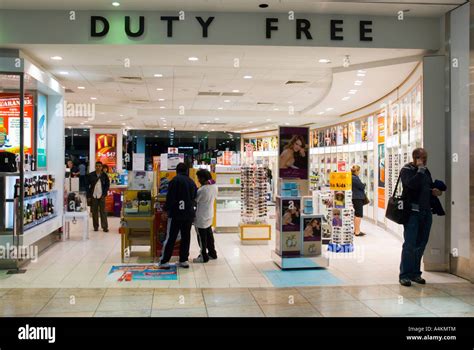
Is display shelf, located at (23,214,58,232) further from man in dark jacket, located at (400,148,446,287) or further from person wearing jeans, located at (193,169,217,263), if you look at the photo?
man in dark jacket, located at (400,148,446,287)

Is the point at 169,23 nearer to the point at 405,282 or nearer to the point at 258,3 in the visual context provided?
the point at 258,3

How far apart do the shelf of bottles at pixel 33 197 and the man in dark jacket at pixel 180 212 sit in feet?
6.99

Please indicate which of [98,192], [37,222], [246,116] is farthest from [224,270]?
[246,116]

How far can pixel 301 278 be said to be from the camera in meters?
6.54

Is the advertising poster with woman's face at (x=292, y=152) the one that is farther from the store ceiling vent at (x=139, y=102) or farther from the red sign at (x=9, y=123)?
the store ceiling vent at (x=139, y=102)

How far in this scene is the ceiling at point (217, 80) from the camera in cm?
740

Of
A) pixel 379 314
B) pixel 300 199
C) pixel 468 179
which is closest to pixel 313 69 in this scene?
pixel 300 199

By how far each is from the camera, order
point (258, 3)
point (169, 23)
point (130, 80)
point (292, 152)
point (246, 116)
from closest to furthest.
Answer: point (258, 3) → point (169, 23) → point (292, 152) → point (130, 80) → point (246, 116)

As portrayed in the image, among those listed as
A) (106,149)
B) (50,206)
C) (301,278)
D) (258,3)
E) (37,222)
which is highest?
(258,3)

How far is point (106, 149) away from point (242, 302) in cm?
1315

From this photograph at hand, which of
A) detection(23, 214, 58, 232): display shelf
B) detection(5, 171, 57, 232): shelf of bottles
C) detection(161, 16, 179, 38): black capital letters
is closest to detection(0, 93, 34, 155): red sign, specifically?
detection(5, 171, 57, 232): shelf of bottles

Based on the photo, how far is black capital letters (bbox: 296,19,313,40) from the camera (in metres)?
6.89
